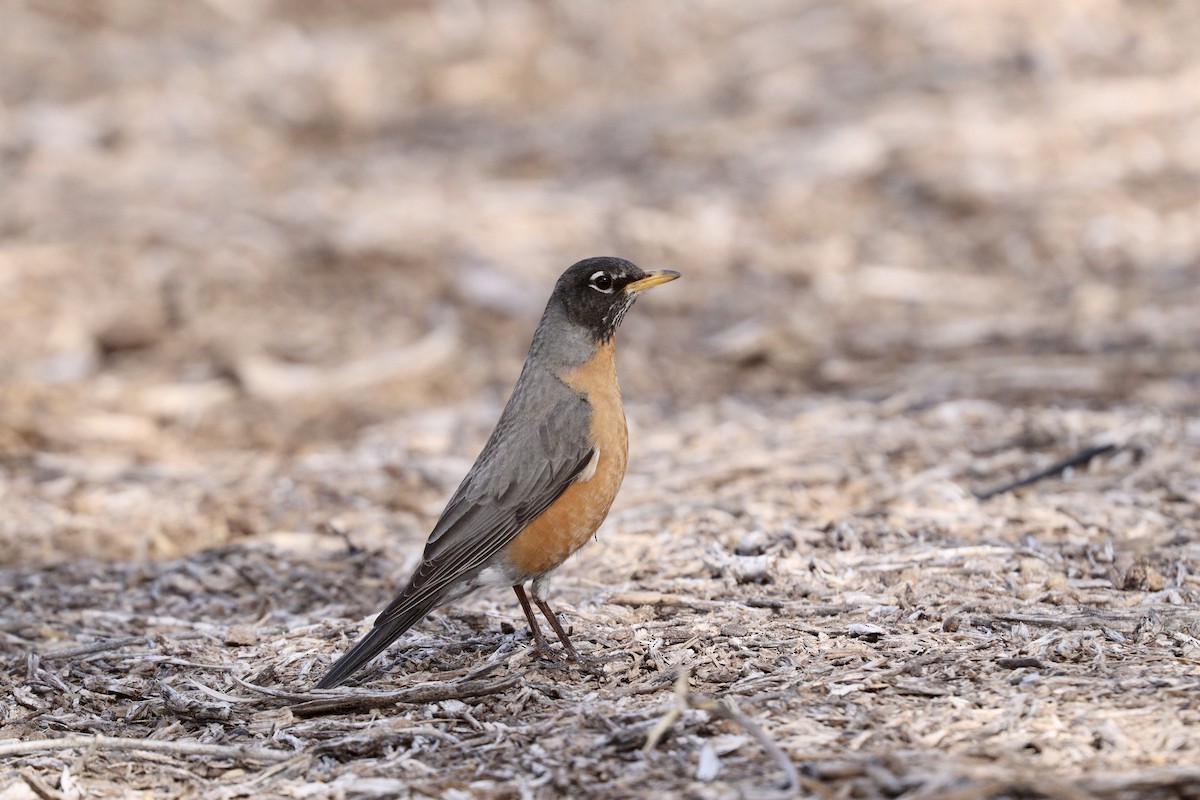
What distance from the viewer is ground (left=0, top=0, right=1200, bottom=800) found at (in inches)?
150

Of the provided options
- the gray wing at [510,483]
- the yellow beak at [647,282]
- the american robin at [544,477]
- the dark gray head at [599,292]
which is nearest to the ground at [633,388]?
the american robin at [544,477]

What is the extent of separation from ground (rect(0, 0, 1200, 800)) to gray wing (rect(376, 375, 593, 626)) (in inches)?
14.2

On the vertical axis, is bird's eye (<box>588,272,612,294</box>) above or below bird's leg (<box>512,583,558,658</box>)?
above

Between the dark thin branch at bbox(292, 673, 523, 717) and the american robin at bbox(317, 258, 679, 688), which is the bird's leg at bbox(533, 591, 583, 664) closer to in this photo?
the american robin at bbox(317, 258, 679, 688)

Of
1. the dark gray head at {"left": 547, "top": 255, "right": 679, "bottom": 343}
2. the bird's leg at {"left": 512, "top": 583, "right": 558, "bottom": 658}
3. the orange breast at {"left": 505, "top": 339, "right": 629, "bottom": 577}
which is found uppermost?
the dark gray head at {"left": 547, "top": 255, "right": 679, "bottom": 343}

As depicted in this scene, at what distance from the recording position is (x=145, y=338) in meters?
8.63

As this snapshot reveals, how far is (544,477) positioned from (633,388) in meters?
3.44

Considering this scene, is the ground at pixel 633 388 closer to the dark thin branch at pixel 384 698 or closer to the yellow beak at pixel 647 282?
the dark thin branch at pixel 384 698

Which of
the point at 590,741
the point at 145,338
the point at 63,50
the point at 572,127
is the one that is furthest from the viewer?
the point at 63,50

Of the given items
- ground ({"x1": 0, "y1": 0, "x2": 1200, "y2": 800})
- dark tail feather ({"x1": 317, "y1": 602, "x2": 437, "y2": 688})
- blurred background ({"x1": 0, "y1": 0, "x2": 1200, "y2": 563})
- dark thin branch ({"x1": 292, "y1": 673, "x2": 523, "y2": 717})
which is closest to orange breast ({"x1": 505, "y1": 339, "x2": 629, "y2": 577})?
ground ({"x1": 0, "y1": 0, "x2": 1200, "y2": 800})

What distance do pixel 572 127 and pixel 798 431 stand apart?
5.85 metres

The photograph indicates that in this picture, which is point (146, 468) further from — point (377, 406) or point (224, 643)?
point (224, 643)

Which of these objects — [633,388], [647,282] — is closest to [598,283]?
[647,282]

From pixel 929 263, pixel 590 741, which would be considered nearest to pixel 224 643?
pixel 590 741
